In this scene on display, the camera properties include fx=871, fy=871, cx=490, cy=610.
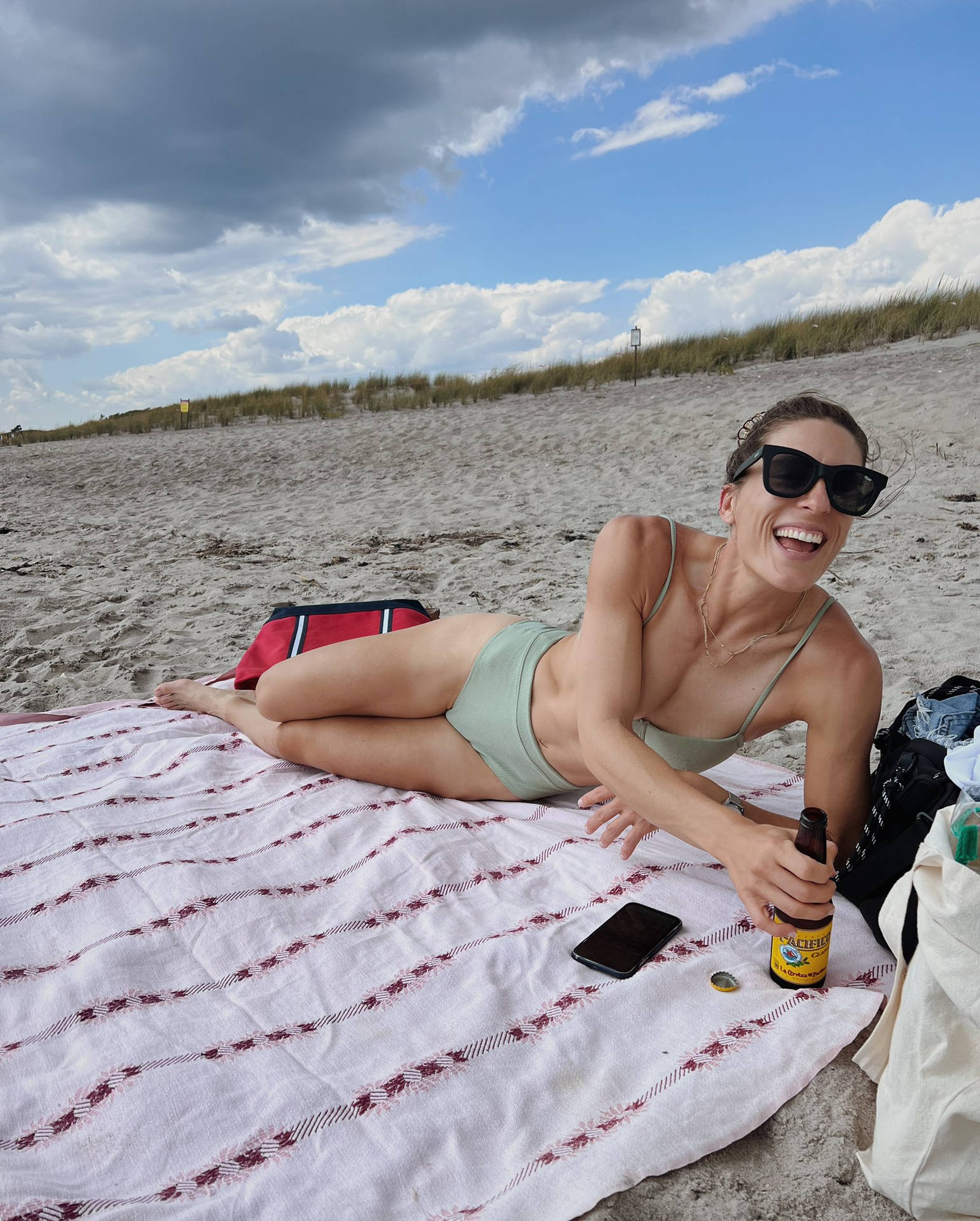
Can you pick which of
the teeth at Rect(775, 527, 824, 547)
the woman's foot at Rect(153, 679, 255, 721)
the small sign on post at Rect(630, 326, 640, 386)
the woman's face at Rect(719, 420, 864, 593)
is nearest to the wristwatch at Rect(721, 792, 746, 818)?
the woman's face at Rect(719, 420, 864, 593)

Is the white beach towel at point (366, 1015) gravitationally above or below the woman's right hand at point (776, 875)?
below

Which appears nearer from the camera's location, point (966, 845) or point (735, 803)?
point (966, 845)

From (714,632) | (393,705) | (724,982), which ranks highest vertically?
(714,632)

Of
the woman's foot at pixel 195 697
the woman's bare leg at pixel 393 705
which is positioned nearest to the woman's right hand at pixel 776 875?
the woman's bare leg at pixel 393 705

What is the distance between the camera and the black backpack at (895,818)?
2.08 m

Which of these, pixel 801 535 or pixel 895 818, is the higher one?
pixel 801 535

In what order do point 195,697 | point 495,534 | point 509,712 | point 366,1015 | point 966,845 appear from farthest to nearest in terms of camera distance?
point 495,534 < point 195,697 < point 509,712 < point 366,1015 < point 966,845

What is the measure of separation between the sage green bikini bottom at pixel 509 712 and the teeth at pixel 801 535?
947mm

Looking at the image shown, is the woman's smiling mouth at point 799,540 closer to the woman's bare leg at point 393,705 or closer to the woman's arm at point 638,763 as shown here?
the woman's arm at point 638,763

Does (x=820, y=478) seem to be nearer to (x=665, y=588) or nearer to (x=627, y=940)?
(x=665, y=588)

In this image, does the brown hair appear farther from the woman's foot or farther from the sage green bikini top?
the woman's foot

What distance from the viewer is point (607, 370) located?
1658 cm

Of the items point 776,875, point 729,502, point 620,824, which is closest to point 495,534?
point 729,502

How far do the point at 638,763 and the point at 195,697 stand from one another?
7.87ft
